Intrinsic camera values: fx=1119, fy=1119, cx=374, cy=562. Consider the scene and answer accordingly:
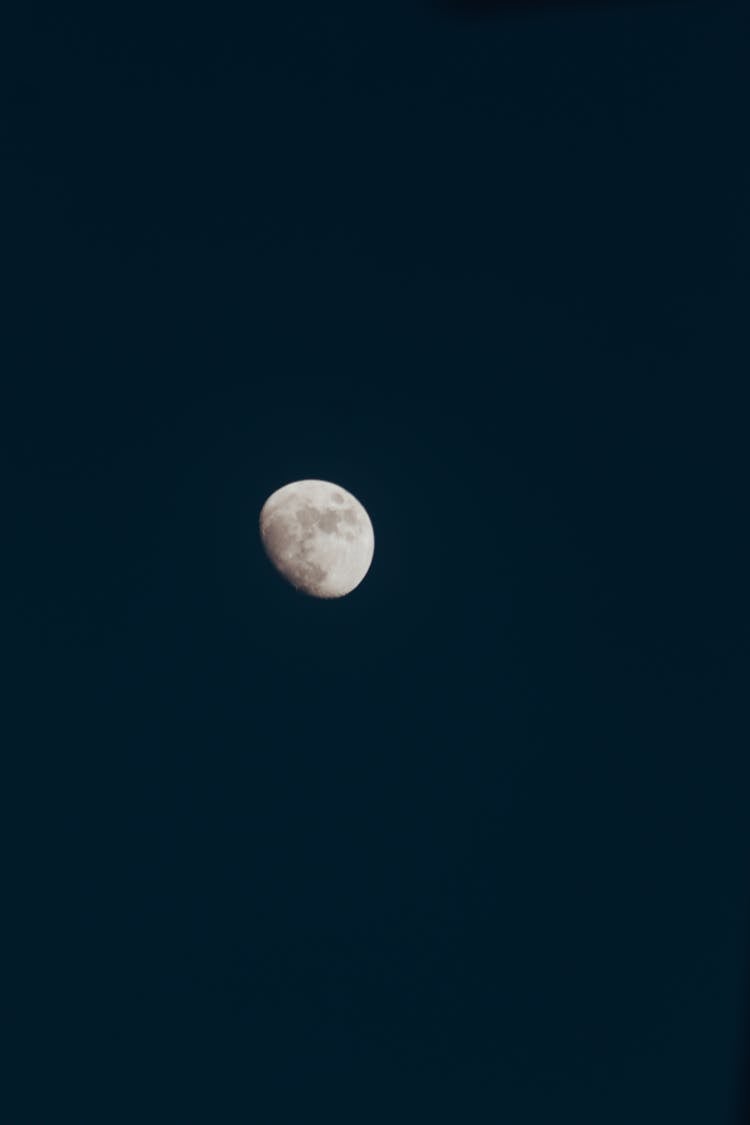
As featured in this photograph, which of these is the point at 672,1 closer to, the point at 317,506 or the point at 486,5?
the point at 486,5

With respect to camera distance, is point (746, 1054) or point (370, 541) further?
point (370, 541)

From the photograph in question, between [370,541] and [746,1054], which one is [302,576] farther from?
[746,1054]

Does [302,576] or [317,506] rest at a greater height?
[317,506]

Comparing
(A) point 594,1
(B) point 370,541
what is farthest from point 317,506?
(A) point 594,1

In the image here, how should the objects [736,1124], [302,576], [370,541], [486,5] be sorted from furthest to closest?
1. [370,541]
2. [302,576]
3. [486,5]
4. [736,1124]

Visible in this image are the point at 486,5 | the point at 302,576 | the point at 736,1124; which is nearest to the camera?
the point at 736,1124

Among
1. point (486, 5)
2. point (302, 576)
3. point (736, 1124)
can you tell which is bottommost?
point (736, 1124)

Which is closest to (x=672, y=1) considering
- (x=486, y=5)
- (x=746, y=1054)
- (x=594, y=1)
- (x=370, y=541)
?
(x=594, y=1)
